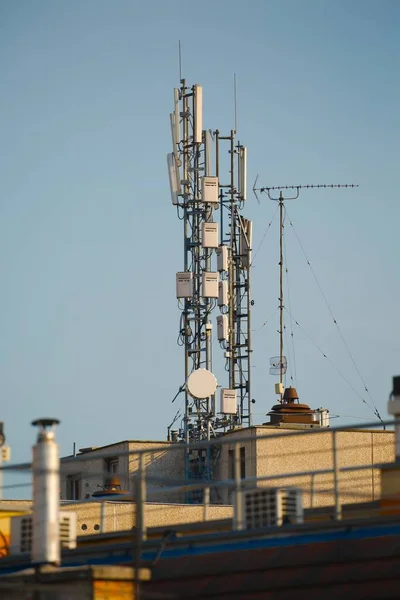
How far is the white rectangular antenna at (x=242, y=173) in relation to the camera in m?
53.1

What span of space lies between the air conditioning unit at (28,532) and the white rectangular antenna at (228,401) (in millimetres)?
29250

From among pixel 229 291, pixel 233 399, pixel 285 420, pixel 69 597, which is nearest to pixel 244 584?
pixel 69 597

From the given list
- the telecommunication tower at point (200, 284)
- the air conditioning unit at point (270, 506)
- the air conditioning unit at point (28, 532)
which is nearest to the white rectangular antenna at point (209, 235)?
the telecommunication tower at point (200, 284)

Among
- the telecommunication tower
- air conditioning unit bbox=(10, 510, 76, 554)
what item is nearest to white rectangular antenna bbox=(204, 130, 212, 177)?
the telecommunication tower

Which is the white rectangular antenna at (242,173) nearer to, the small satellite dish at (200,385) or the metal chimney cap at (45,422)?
the small satellite dish at (200,385)

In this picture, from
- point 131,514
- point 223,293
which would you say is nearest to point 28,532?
point 131,514

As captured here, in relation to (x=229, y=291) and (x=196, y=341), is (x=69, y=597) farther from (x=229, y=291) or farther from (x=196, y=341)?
A: (x=229, y=291)

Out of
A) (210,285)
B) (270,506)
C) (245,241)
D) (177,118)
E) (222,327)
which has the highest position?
(177,118)

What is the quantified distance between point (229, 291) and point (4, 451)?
30.8 metres

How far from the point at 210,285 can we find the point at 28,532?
96.9 ft

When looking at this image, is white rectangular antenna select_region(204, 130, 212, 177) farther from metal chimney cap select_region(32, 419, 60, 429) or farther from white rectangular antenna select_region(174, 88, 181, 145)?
metal chimney cap select_region(32, 419, 60, 429)

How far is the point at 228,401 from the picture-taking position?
1930 inches

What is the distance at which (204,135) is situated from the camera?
50844 mm

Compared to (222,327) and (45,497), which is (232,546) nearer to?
(45,497)
